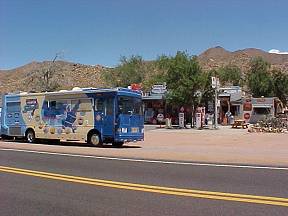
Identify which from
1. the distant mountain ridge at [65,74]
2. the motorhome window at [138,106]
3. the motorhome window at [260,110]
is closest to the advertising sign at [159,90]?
the motorhome window at [260,110]

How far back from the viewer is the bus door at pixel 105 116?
2558 centimetres

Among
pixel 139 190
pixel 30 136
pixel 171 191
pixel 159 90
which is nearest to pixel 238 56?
pixel 159 90

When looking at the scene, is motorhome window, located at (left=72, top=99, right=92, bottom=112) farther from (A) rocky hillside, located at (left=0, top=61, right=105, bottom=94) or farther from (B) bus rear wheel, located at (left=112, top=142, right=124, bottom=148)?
(A) rocky hillside, located at (left=0, top=61, right=105, bottom=94)

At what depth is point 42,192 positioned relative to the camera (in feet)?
35.8

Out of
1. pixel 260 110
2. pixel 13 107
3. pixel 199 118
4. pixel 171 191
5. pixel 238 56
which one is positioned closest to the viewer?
pixel 171 191

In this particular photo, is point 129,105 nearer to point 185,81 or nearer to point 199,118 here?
point 199,118

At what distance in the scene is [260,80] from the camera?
272ft

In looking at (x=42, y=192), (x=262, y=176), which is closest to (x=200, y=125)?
(x=262, y=176)

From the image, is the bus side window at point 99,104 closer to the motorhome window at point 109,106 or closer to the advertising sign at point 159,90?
the motorhome window at point 109,106

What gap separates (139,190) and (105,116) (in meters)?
15.0

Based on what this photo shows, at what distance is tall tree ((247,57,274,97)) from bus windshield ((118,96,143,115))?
2282 inches

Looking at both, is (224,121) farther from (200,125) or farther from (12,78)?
(12,78)

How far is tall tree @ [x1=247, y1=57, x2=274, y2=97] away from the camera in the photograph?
268 ft

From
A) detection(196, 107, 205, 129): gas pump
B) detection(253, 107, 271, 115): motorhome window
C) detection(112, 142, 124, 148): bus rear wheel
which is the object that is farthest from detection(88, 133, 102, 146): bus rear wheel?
detection(253, 107, 271, 115): motorhome window
